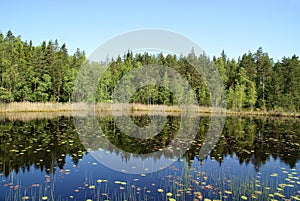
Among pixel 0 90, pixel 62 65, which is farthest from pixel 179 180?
pixel 62 65

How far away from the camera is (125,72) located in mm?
49250

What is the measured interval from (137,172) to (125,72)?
40.7m

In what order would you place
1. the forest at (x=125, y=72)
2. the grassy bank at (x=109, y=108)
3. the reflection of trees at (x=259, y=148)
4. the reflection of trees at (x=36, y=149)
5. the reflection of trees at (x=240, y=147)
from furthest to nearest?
the forest at (x=125, y=72) → the grassy bank at (x=109, y=108) → the reflection of trees at (x=240, y=147) → the reflection of trees at (x=259, y=148) → the reflection of trees at (x=36, y=149)

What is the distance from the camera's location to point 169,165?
34.6 ft

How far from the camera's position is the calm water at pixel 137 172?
7281 mm

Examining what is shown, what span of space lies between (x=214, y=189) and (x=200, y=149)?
6.02 meters

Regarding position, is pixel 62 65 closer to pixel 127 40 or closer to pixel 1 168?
pixel 127 40

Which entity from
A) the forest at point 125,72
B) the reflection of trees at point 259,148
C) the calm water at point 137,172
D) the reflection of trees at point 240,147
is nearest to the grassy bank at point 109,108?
the forest at point 125,72

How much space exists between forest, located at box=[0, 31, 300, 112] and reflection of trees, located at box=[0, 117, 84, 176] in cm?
2049

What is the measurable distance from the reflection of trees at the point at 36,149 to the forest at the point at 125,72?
20486mm

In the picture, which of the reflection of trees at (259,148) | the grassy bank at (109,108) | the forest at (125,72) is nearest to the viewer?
the reflection of trees at (259,148)

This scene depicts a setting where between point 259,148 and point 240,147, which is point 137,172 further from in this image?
point 259,148

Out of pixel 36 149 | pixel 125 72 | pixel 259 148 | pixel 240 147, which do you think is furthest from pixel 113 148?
pixel 125 72

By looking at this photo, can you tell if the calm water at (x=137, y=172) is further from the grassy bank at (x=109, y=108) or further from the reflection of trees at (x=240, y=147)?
the grassy bank at (x=109, y=108)
